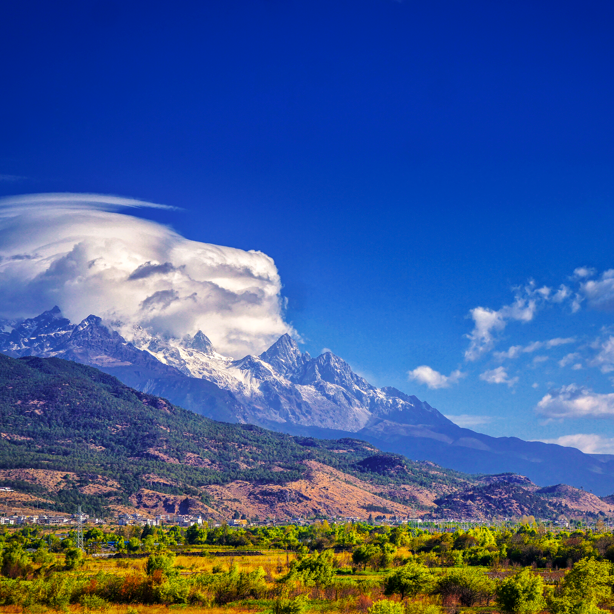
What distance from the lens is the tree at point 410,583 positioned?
204ft

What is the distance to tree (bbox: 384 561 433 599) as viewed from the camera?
6222 centimetres

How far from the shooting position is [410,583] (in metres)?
62.2

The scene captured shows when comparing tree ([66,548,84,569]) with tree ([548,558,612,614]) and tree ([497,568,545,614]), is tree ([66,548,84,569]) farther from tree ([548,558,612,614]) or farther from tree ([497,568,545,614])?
tree ([548,558,612,614])

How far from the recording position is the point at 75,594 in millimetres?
58562

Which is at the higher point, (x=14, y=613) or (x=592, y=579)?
(x=592, y=579)

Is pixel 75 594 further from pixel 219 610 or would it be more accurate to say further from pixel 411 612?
pixel 411 612

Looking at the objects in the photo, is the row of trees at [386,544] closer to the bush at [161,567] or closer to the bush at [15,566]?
the bush at [15,566]

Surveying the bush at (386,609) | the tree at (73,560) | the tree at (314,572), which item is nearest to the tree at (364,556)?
the tree at (314,572)

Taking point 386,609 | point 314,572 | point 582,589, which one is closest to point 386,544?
point 314,572

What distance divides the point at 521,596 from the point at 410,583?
11.3 meters

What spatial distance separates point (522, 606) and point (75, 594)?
38.8 m

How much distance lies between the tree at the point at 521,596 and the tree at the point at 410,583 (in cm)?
776

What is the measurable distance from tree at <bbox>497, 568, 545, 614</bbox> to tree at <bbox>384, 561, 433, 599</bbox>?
7.76 metres

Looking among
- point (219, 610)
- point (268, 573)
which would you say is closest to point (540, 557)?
point (268, 573)
